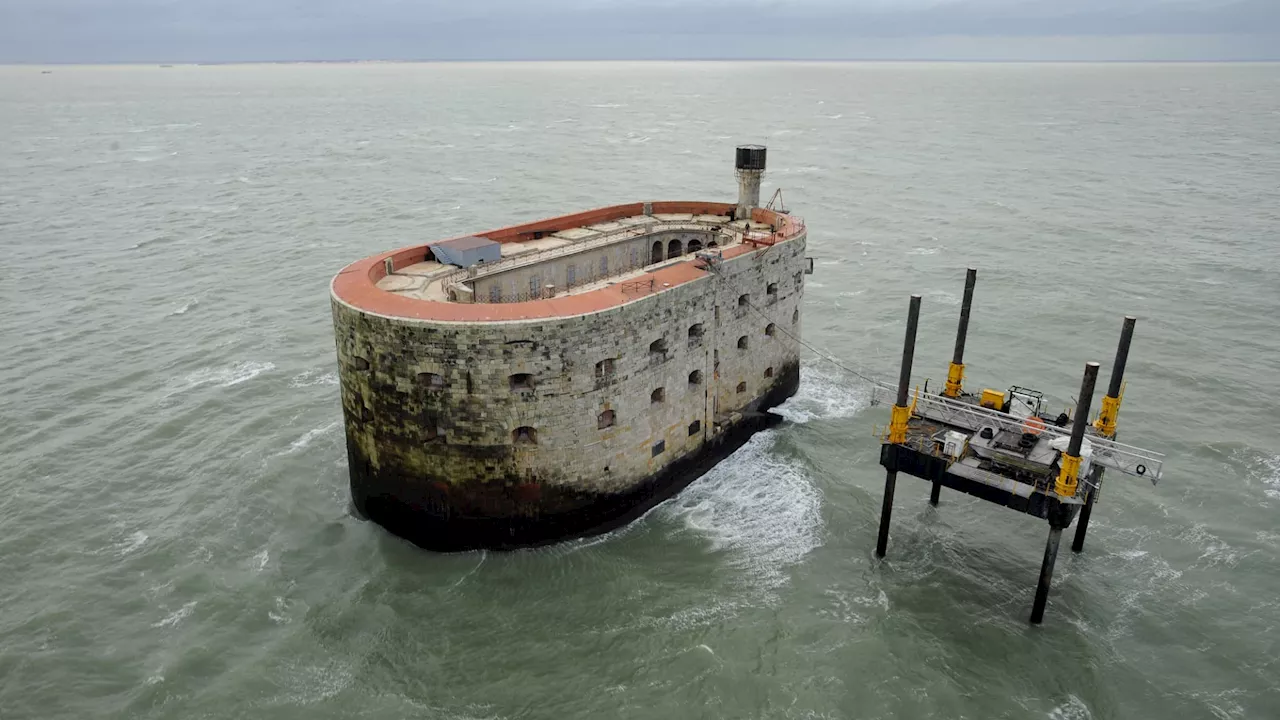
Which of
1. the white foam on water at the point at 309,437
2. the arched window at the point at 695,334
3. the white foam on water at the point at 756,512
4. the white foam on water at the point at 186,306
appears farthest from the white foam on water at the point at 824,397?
the white foam on water at the point at 186,306

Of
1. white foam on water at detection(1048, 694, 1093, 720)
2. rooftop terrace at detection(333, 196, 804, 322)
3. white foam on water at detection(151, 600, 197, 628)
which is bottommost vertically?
white foam on water at detection(151, 600, 197, 628)

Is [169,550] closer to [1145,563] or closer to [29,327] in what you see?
[29,327]

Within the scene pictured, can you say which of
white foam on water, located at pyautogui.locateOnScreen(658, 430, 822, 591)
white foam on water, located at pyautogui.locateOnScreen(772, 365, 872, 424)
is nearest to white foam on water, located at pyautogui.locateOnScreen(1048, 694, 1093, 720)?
white foam on water, located at pyautogui.locateOnScreen(658, 430, 822, 591)

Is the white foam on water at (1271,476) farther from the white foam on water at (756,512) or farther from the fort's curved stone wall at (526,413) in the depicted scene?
the fort's curved stone wall at (526,413)

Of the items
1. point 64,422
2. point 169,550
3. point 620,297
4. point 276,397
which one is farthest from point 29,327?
point 620,297

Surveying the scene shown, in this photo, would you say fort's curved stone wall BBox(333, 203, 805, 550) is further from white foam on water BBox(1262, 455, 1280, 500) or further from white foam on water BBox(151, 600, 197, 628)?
white foam on water BBox(1262, 455, 1280, 500)

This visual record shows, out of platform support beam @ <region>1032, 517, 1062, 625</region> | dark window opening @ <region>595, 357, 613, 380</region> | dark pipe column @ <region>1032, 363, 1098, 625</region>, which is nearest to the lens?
dark pipe column @ <region>1032, 363, 1098, 625</region>
